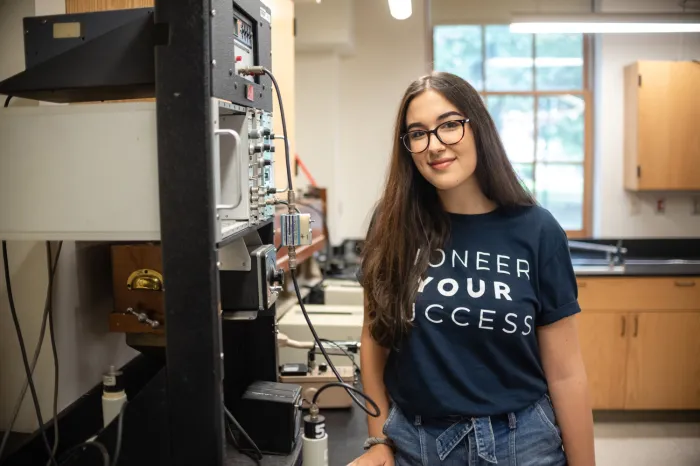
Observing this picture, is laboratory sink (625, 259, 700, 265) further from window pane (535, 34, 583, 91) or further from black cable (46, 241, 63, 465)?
black cable (46, 241, 63, 465)

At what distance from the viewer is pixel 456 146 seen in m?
1.26

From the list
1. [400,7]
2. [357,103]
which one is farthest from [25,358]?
[357,103]

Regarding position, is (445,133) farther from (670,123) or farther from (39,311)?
(670,123)

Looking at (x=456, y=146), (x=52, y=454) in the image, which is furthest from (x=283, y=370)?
(x=456, y=146)

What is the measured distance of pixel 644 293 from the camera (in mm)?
3566

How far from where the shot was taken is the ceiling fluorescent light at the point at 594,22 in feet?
10.6

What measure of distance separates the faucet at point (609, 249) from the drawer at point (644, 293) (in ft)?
1.09

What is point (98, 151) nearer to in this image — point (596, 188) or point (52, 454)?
point (52, 454)

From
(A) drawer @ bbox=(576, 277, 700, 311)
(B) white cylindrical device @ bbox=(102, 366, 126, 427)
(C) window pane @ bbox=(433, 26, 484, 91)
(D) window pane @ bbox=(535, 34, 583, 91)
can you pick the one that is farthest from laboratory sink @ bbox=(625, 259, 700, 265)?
(B) white cylindrical device @ bbox=(102, 366, 126, 427)

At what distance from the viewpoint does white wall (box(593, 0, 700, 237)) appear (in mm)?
4176

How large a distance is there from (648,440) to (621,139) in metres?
2.05

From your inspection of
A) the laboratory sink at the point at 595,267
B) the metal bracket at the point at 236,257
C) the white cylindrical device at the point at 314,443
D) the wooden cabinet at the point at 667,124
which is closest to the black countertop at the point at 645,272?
the laboratory sink at the point at 595,267

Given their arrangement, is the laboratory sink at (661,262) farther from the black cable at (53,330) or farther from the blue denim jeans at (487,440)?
the black cable at (53,330)

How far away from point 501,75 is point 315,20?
151 centimetres
